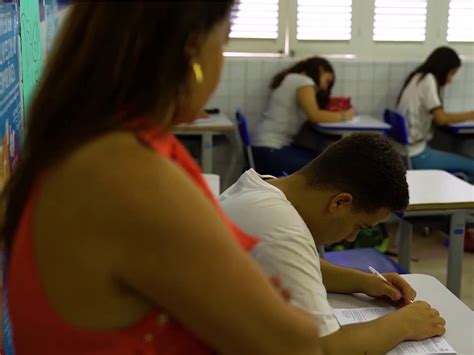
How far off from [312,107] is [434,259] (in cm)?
123

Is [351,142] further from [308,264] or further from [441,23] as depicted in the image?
[441,23]

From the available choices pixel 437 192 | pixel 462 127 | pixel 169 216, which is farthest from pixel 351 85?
pixel 169 216

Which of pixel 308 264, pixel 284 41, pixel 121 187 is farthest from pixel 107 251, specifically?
pixel 284 41

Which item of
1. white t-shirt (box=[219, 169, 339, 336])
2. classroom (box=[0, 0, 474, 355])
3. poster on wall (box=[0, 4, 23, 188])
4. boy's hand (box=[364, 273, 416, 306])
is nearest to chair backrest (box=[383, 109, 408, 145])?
classroom (box=[0, 0, 474, 355])

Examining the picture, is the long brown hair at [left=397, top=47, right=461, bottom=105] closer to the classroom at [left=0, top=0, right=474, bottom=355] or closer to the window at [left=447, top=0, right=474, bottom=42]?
the window at [left=447, top=0, right=474, bottom=42]

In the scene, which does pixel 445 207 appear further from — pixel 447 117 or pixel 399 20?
pixel 399 20

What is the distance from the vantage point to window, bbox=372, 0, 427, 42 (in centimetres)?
504

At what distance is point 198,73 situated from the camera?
2.40 ft

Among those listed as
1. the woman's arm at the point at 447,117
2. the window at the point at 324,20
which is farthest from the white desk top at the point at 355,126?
the window at the point at 324,20

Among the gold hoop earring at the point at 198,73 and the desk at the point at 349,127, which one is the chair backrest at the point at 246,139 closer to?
the desk at the point at 349,127

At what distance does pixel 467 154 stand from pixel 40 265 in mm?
4824

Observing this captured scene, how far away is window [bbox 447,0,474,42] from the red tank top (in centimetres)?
483

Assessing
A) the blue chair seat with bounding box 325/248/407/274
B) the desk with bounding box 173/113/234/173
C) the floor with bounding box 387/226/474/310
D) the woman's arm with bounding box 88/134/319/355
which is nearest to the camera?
the woman's arm with bounding box 88/134/319/355

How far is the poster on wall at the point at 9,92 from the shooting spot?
4.62ft
